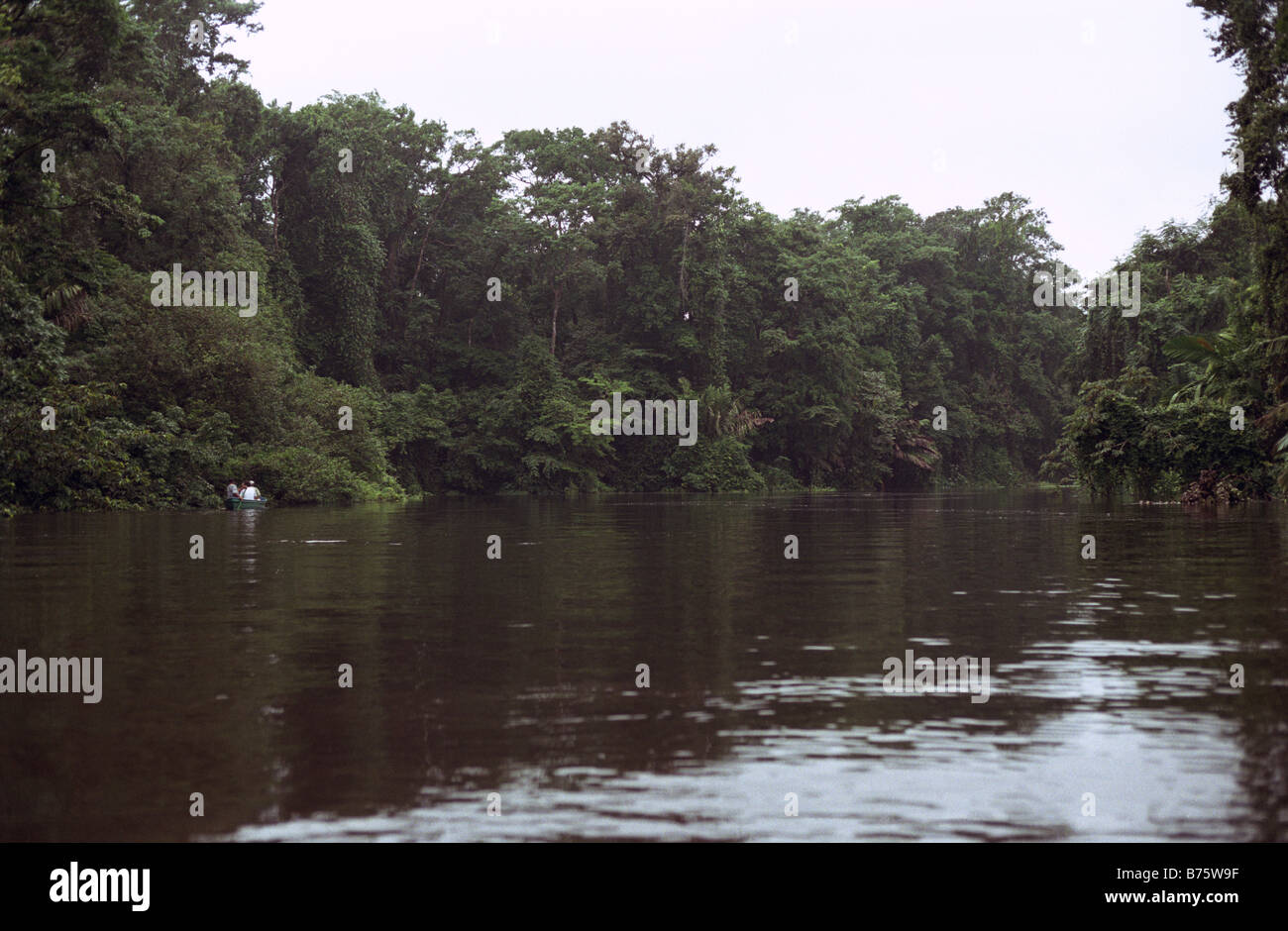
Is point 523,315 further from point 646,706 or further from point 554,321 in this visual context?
point 646,706

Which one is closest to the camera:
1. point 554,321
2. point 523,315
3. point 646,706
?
point 646,706

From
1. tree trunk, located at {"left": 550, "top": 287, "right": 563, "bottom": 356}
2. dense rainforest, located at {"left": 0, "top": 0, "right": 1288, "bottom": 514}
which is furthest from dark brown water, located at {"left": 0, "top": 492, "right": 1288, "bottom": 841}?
tree trunk, located at {"left": 550, "top": 287, "right": 563, "bottom": 356}

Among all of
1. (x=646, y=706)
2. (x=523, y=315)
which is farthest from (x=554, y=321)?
(x=646, y=706)

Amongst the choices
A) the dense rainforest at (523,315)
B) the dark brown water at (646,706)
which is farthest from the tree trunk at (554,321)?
the dark brown water at (646,706)

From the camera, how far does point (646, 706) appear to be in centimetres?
732

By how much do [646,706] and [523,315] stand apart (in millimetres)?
69130

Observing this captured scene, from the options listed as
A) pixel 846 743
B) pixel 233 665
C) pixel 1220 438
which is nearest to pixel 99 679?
pixel 233 665

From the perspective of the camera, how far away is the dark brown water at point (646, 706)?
17.0 ft

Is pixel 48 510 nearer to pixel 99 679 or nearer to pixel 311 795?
pixel 99 679

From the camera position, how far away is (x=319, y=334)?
66.8 metres

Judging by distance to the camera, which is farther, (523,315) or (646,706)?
(523,315)

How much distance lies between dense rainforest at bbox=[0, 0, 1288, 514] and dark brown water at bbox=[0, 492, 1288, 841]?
820 inches

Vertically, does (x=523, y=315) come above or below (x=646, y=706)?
above

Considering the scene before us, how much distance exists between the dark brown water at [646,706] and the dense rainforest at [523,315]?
68.4ft
